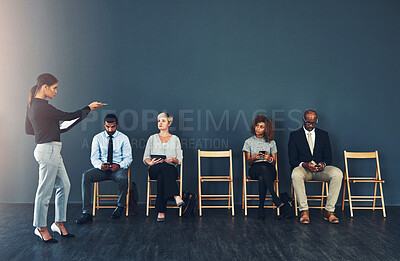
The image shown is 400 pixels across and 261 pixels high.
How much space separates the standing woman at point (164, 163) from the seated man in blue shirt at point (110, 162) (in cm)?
32

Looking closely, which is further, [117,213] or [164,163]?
[164,163]

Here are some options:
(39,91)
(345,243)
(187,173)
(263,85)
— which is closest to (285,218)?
(345,243)

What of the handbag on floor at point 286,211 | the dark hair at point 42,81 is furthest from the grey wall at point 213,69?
the dark hair at point 42,81

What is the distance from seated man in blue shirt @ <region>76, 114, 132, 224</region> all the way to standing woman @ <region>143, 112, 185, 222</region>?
0.32 m

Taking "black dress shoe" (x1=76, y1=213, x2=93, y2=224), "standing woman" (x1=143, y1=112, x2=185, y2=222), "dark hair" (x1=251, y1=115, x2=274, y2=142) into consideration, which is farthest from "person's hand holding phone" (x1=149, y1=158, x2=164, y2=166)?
"dark hair" (x1=251, y1=115, x2=274, y2=142)

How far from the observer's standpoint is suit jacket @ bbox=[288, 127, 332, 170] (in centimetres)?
494

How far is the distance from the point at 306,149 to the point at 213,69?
6.07 ft

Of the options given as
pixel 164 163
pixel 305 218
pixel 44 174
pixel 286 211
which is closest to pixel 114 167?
pixel 164 163

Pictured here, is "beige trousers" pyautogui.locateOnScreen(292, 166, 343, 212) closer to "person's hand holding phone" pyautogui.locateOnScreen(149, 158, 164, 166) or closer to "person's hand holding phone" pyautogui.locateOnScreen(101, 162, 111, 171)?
"person's hand holding phone" pyautogui.locateOnScreen(149, 158, 164, 166)

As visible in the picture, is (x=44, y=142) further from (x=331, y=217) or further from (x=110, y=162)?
(x=331, y=217)

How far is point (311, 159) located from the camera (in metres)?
4.93

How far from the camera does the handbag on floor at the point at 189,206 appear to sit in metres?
4.74

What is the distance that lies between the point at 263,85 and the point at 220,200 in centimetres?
188

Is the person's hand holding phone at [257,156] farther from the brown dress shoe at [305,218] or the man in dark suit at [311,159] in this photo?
the brown dress shoe at [305,218]
